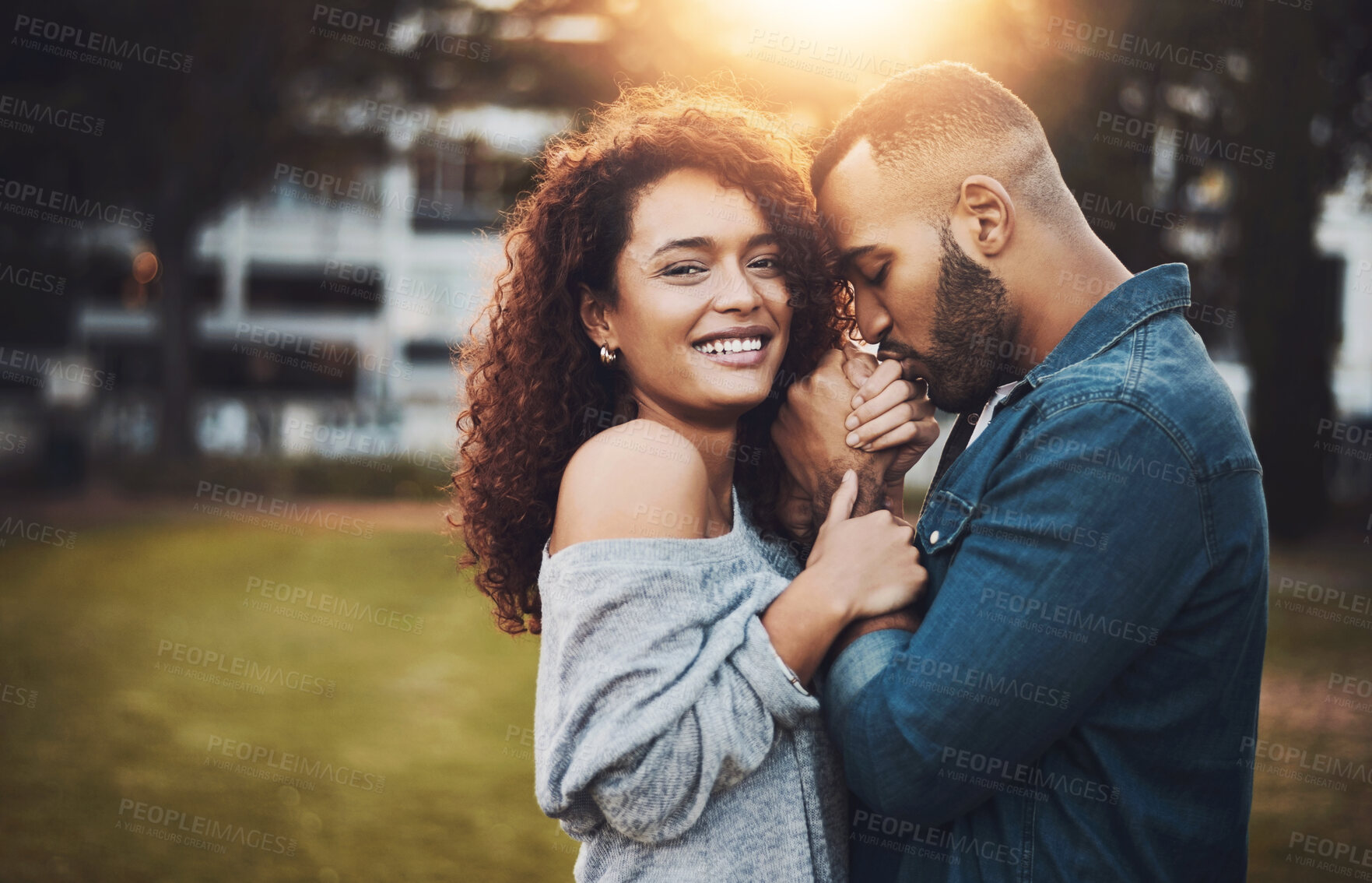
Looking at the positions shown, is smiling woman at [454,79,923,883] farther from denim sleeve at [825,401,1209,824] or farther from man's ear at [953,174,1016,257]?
man's ear at [953,174,1016,257]

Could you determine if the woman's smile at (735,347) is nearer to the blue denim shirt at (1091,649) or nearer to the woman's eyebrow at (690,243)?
the woman's eyebrow at (690,243)

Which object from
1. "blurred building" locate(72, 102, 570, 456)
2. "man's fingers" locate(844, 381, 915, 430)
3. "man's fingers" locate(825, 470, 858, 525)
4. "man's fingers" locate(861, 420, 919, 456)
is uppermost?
"man's fingers" locate(844, 381, 915, 430)

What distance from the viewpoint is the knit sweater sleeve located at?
82.4 inches

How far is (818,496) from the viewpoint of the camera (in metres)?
2.65

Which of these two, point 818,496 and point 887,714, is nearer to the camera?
point 887,714

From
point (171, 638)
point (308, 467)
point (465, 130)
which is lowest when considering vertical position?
point (308, 467)

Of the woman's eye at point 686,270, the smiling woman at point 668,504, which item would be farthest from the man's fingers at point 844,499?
the woman's eye at point 686,270

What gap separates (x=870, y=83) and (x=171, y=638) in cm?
804

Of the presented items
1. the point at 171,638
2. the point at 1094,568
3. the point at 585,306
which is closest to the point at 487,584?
the point at 585,306

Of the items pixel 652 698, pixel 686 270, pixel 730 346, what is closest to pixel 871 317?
pixel 730 346

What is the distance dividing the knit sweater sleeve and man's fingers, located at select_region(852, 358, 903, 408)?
66cm

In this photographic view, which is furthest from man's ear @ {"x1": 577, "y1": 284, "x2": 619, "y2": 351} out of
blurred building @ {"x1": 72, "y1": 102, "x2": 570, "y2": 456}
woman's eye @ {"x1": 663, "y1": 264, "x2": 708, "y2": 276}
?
blurred building @ {"x1": 72, "y1": 102, "x2": 570, "y2": 456}

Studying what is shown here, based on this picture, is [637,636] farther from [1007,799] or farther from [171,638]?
[171,638]

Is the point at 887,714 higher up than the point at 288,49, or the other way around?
the point at 288,49
